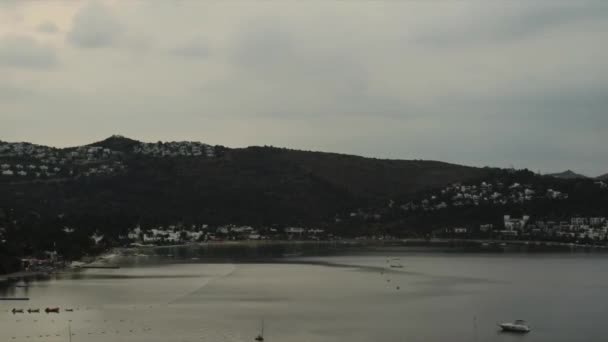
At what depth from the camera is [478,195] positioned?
174000 mm

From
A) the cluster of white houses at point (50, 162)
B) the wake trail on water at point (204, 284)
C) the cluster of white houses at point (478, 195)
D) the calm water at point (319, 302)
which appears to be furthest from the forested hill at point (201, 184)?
the calm water at point (319, 302)

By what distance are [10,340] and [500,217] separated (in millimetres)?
130919

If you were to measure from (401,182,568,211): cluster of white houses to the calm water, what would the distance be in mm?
81949

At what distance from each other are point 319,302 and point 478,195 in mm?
123213

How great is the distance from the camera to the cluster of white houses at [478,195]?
170m

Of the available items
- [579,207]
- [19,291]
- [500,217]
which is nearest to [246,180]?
[500,217]

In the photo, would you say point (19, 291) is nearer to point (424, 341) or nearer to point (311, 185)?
point (424, 341)

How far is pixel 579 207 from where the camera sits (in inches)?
6058

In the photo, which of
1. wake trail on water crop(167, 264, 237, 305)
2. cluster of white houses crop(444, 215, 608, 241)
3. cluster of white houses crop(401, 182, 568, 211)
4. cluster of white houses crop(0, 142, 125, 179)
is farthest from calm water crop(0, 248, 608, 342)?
cluster of white houses crop(0, 142, 125, 179)

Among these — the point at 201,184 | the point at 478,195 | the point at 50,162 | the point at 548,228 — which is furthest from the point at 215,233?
the point at 548,228

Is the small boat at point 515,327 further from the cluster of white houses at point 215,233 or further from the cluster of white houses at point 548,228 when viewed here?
the cluster of white houses at point 215,233

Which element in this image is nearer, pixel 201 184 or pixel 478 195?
pixel 201 184

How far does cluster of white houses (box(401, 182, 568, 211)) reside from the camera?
16975cm

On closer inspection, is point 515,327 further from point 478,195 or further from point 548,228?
point 478,195
